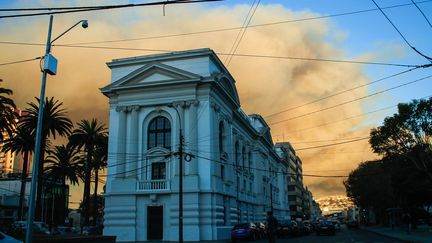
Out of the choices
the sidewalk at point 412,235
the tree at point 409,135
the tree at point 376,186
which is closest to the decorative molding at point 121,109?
the tree at point 409,135

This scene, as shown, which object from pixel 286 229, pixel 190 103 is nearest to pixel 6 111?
pixel 190 103

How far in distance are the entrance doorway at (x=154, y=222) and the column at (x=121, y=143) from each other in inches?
177

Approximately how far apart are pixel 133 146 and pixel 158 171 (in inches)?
135

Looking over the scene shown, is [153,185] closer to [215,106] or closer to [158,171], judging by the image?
[158,171]

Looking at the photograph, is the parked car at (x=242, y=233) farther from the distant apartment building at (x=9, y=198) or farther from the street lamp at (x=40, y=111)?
the distant apartment building at (x=9, y=198)

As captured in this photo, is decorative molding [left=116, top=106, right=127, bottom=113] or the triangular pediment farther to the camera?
decorative molding [left=116, top=106, right=127, bottom=113]

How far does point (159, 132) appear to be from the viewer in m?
44.7

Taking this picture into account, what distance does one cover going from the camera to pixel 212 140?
42969 millimetres

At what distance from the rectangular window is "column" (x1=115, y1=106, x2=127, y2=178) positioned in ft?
9.28

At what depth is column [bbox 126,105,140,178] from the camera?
43312 millimetres

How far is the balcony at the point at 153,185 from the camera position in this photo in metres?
41.8

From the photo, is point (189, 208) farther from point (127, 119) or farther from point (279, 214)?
point (279, 214)

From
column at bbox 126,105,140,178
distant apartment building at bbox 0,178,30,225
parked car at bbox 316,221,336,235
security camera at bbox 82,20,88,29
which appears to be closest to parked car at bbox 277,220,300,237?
parked car at bbox 316,221,336,235

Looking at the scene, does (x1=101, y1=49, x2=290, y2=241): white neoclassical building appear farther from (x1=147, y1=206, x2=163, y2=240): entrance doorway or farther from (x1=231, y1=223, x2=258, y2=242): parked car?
(x1=231, y1=223, x2=258, y2=242): parked car
